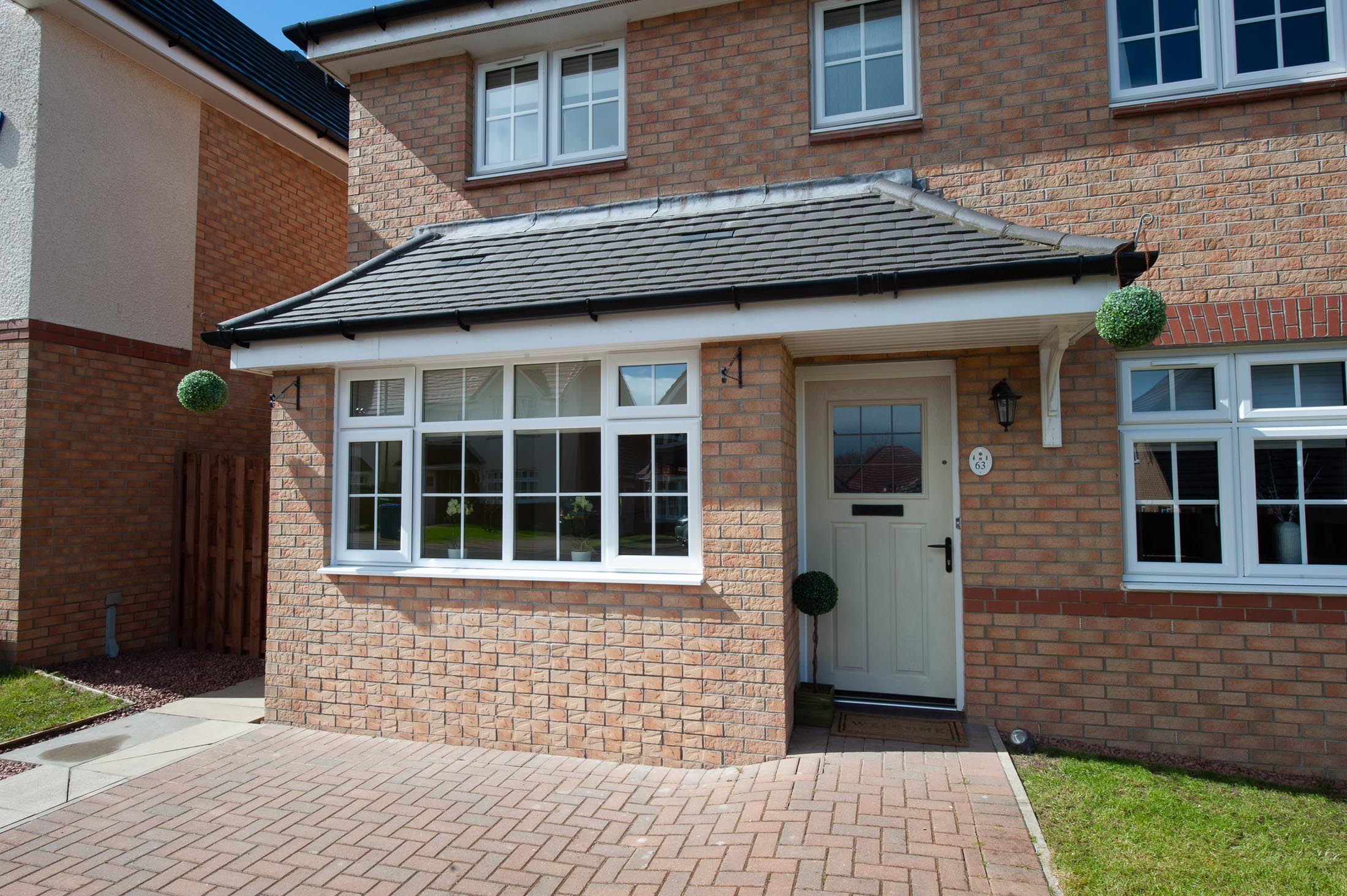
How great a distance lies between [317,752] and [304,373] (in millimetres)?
2755

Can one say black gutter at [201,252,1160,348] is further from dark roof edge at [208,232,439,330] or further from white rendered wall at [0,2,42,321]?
white rendered wall at [0,2,42,321]

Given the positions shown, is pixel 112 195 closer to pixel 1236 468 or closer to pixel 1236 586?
pixel 1236 468

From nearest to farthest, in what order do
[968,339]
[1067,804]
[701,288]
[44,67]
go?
1. [1067,804]
2. [701,288]
3. [968,339]
4. [44,67]

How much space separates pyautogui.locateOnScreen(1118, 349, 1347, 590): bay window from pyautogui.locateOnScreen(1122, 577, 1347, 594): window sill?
0.01 m

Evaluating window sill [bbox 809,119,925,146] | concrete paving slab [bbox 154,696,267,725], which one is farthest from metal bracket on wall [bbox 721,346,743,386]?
concrete paving slab [bbox 154,696,267,725]

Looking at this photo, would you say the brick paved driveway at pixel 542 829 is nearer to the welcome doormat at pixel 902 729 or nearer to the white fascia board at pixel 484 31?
the welcome doormat at pixel 902 729

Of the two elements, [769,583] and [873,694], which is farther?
[873,694]

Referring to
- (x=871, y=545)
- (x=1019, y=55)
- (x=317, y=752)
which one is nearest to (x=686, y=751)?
(x=871, y=545)

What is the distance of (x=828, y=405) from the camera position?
5.93m

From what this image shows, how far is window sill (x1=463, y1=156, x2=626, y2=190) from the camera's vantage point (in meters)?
6.42

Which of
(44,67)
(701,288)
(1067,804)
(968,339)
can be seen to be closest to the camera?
(1067,804)

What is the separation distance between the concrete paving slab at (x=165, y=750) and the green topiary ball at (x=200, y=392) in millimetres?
2441

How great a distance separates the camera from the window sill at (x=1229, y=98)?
16.2ft

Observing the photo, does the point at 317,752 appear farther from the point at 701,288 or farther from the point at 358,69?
the point at 358,69
